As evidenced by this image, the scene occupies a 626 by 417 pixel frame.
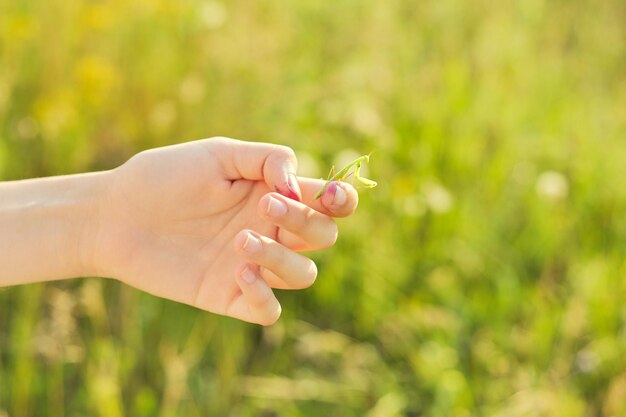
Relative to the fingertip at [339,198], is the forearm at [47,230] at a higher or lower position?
lower

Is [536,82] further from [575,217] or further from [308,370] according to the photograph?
[308,370]

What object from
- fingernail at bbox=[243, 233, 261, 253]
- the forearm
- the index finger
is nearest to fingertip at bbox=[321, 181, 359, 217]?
the index finger

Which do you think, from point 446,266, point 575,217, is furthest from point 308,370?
point 575,217

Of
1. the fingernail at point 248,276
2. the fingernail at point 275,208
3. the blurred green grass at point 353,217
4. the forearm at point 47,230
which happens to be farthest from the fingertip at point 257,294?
the blurred green grass at point 353,217

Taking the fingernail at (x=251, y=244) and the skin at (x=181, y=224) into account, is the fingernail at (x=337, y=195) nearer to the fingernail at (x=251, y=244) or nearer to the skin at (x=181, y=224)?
the skin at (x=181, y=224)

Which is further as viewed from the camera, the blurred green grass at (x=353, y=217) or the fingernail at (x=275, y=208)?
the blurred green grass at (x=353, y=217)

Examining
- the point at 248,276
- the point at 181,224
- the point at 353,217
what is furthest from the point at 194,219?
the point at 353,217
